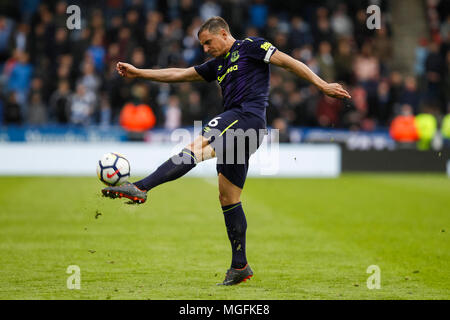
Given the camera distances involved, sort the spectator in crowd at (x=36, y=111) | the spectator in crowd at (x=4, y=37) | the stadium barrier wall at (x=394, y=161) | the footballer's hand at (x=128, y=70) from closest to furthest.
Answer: the footballer's hand at (x=128, y=70)
the spectator in crowd at (x=36, y=111)
the stadium barrier wall at (x=394, y=161)
the spectator in crowd at (x=4, y=37)

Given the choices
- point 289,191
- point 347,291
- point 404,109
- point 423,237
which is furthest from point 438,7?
point 347,291

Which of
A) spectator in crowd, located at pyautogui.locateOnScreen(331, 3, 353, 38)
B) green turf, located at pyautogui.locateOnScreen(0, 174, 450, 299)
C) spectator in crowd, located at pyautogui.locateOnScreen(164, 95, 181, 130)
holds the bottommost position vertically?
green turf, located at pyautogui.locateOnScreen(0, 174, 450, 299)

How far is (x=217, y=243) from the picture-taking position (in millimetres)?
8758

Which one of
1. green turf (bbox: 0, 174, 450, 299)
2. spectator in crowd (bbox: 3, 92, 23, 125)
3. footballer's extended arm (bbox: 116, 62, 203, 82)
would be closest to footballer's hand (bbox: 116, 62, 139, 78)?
footballer's extended arm (bbox: 116, 62, 203, 82)

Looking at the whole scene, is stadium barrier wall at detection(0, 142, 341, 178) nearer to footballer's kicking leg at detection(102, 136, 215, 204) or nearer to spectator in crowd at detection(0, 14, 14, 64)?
spectator in crowd at detection(0, 14, 14, 64)

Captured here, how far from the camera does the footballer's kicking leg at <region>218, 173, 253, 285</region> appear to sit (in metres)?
6.42

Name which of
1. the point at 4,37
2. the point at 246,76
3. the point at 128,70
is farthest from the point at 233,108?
the point at 4,37

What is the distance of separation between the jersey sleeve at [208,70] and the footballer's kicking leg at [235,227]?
→ 922 millimetres

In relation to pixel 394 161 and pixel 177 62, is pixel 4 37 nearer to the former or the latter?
pixel 177 62

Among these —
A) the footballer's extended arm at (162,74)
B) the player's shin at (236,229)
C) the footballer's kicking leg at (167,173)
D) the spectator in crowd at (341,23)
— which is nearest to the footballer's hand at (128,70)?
the footballer's extended arm at (162,74)

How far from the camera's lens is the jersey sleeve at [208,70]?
Answer: 6.57 m

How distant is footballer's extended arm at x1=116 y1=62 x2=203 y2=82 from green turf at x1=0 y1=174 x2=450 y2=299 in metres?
1.20

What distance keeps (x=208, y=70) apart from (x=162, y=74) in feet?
1.49

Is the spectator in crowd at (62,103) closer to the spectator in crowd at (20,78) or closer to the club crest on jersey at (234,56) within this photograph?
the spectator in crowd at (20,78)
